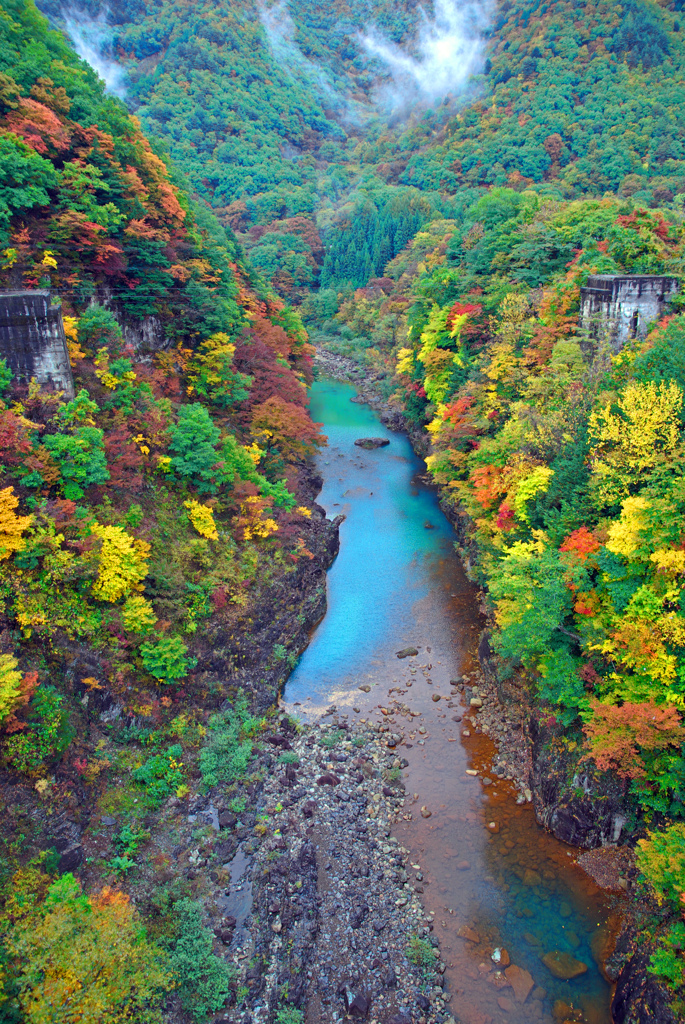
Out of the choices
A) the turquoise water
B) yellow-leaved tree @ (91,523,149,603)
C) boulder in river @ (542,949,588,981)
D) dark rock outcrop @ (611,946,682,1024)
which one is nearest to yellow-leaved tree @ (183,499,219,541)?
yellow-leaved tree @ (91,523,149,603)

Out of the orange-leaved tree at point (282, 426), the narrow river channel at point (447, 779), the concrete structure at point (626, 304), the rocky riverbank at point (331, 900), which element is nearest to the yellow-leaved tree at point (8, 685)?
the rocky riverbank at point (331, 900)

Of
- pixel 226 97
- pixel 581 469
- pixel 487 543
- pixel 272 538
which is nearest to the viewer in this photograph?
pixel 581 469

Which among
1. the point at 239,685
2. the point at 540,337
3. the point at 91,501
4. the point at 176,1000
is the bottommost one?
the point at 176,1000

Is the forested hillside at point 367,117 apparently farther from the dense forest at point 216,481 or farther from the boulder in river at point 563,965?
the boulder in river at point 563,965

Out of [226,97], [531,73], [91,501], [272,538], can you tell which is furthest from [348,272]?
[91,501]

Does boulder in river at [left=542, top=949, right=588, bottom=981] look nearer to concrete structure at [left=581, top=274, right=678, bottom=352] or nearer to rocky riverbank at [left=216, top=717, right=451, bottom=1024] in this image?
rocky riverbank at [left=216, top=717, right=451, bottom=1024]

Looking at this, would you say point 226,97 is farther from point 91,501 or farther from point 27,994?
point 27,994
